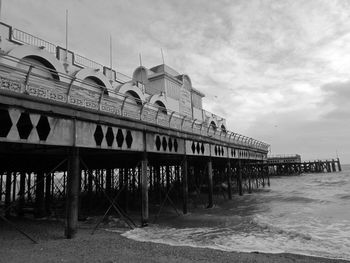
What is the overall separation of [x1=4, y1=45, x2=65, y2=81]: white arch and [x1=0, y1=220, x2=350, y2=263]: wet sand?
9.68 meters

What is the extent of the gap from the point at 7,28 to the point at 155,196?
16.6 m

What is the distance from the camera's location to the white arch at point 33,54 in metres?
15.8

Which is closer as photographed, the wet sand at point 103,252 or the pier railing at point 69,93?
the wet sand at point 103,252

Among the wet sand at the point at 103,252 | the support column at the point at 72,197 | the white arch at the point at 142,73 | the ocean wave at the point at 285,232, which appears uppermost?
the white arch at the point at 142,73

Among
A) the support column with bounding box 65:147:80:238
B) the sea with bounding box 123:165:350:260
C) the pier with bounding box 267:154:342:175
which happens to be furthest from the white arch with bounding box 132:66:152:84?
the pier with bounding box 267:154:342:175

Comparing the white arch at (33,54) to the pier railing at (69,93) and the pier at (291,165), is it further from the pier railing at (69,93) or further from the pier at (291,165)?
the pier at (291,165)

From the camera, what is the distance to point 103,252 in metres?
8.53

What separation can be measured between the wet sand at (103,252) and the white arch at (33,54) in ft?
31.8

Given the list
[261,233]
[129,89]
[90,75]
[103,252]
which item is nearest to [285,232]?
[261,233]

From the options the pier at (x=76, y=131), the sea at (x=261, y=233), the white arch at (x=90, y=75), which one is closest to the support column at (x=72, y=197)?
the pier at (x=76, y=131)

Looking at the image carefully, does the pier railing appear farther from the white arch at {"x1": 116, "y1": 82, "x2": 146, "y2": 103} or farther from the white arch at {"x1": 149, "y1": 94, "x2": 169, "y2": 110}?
the white arch at {"x1": 149, "y1": 94, "x2": 169, "y2": 110}

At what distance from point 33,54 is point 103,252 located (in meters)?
12.9

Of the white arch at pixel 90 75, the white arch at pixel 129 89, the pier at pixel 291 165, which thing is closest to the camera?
the white arch at pixel 90 75

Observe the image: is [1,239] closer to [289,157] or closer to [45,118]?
[45,118]
